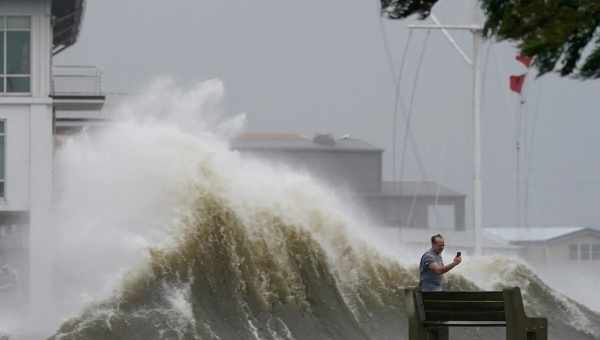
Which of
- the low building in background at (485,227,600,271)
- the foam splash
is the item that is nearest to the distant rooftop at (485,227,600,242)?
the low building in background at (485,227,600,271)

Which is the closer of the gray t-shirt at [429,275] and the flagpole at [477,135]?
the gray t-shirt at [429,275]

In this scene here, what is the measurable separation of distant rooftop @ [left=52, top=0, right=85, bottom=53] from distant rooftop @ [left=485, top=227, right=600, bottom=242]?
6074cm

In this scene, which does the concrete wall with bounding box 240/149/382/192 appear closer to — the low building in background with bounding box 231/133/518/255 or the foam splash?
the low building in background with bounding box 231/133/518/255

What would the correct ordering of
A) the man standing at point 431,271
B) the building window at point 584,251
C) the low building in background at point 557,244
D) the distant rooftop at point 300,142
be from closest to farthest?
the man standing at point 431,271 < the low building in background at point 557,244 < the building window at point 584,251 < the distant rooftop at point 300,142

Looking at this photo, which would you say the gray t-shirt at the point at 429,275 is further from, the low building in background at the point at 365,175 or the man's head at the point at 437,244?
the low building in background at the point at 365,175

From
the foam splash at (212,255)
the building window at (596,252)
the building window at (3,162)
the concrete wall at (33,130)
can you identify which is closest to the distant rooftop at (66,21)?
the concrete wall at (33,130)

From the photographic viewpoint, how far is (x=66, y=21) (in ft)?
189

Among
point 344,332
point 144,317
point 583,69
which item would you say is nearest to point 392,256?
point 344,332

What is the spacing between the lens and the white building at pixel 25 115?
167 feet

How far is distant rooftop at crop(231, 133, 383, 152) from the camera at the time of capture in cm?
13720

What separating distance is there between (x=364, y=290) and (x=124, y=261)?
17.2 ft

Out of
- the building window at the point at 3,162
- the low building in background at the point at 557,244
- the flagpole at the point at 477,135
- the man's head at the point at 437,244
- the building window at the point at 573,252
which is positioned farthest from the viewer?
the building window at the point at 573,252

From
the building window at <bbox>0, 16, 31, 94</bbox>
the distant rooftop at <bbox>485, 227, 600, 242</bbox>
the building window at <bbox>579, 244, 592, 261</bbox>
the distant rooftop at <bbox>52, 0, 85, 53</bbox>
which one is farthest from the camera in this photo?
the building window at <bbox>579, 244, 592, 261</bbox>

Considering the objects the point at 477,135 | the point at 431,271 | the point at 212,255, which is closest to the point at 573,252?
the point at 477,135
